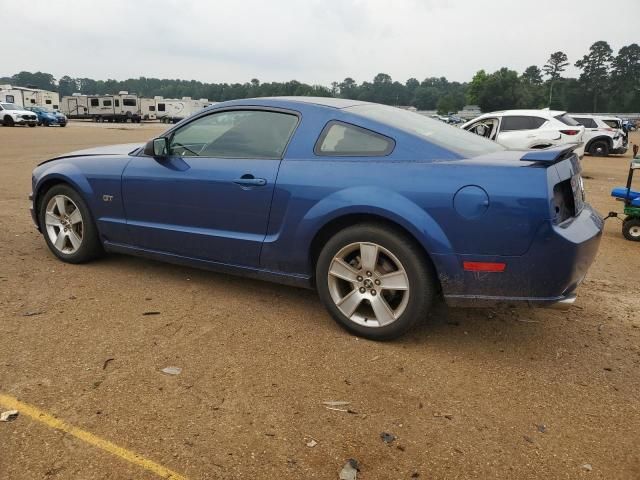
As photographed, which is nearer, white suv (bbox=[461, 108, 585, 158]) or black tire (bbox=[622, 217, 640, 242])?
black tire (bbox=[622, 217, 640, 242])

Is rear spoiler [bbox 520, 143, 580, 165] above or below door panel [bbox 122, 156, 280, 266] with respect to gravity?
above

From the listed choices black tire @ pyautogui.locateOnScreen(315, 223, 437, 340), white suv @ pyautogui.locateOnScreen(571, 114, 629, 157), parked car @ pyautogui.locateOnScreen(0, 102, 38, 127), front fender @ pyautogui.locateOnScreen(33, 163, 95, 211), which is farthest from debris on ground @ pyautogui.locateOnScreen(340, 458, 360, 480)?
parked car @ pyautogui.locateOnScreen(0, 102, 38, 127)

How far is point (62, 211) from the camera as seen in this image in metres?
4.79

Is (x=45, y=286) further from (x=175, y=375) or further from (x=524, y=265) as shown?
(x=524, y=265)

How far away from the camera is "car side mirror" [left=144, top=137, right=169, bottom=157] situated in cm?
416

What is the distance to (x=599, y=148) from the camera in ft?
67.6

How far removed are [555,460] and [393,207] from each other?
5.07ft

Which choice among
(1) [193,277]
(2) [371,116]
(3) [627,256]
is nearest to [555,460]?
(2) [371,116]

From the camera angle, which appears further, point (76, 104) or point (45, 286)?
point (76, 104)

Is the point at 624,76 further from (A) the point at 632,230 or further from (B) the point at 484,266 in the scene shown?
(B) the point at 484,266

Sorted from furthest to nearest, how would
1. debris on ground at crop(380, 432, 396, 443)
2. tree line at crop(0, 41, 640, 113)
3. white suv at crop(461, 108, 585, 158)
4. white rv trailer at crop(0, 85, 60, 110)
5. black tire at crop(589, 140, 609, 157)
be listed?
tree line at crop(0, 41, 640, 113) < white rv trailer at crop(0, 85, 60, 110) < black tire at crop(589, 140, 609, 157) < white suv at crop(461, 108, 585, 158) < debris on ground at crop(380, 432, 396, 443)

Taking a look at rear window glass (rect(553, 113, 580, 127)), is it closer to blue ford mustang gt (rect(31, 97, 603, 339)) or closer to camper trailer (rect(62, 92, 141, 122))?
blue ford mustang gt (rect(31, 97, 603, 339))

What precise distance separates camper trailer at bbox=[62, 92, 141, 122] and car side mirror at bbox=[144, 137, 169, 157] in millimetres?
55638

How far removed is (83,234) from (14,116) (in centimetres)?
3560
